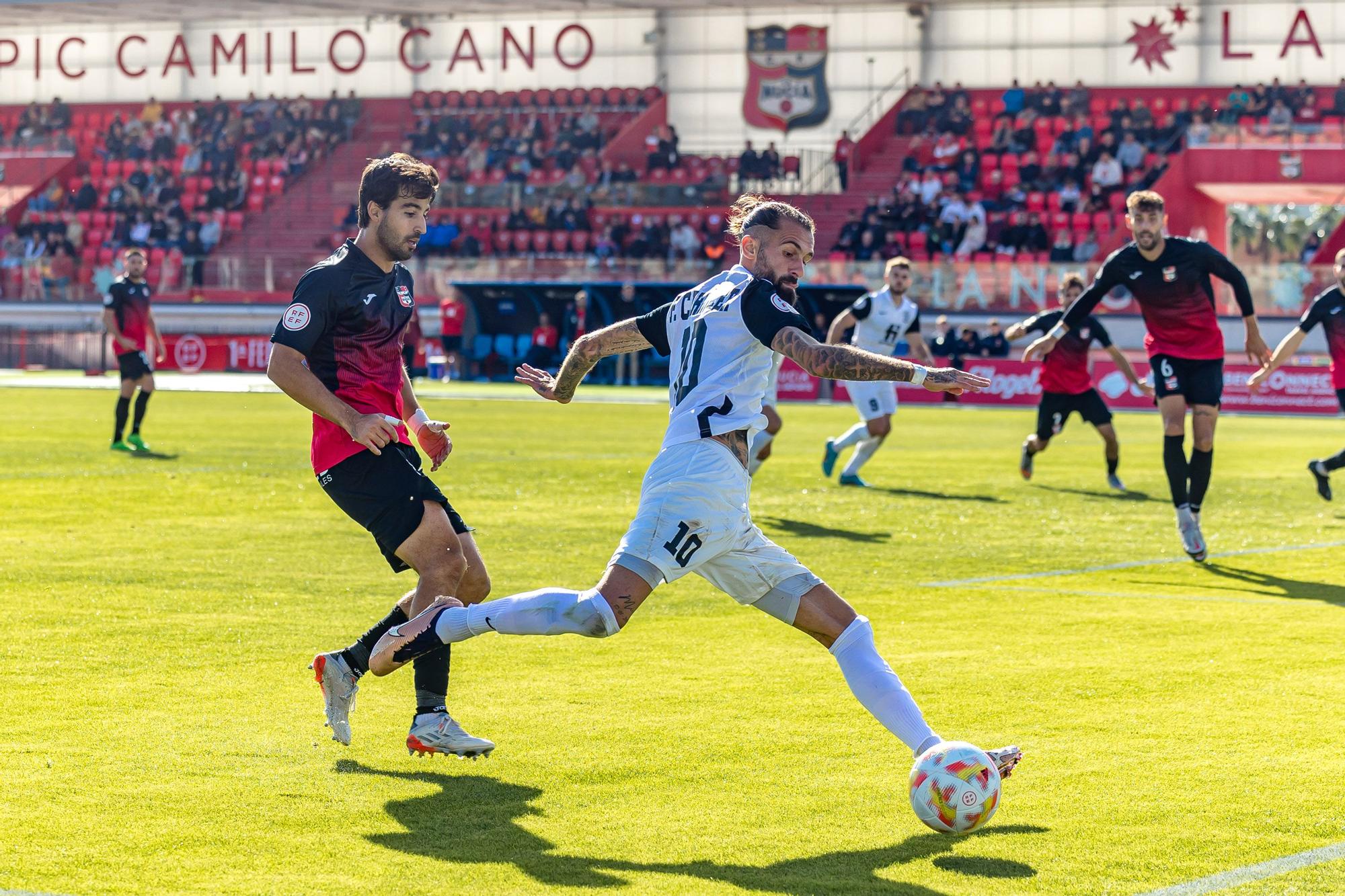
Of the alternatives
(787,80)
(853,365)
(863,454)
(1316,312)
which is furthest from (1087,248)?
(853,365)

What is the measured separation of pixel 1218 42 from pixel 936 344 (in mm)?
19874

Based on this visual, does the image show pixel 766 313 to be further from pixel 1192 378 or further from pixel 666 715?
pixel 1192 378

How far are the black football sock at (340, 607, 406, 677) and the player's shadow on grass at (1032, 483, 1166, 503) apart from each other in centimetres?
1159

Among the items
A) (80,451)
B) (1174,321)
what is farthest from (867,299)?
(80,451)

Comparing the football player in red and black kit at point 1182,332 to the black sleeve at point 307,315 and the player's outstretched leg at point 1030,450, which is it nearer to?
the player's outstretched leg at point 1030,450

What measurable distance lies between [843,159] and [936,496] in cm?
3283

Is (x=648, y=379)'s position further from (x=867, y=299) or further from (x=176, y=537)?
(x=176, y=537)

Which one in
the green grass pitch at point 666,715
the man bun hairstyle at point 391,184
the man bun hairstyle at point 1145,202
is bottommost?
the green grass pitch at point 666,715

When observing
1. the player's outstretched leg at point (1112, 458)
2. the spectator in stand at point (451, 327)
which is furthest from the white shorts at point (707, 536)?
the spectator in stand at point (451, 327)

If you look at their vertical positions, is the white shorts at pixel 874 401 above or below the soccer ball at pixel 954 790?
above

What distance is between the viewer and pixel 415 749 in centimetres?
630

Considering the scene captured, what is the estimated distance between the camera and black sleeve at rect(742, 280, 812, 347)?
5594 mm

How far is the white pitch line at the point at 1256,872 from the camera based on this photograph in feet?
15.6

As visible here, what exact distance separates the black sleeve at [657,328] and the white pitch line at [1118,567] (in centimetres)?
498
